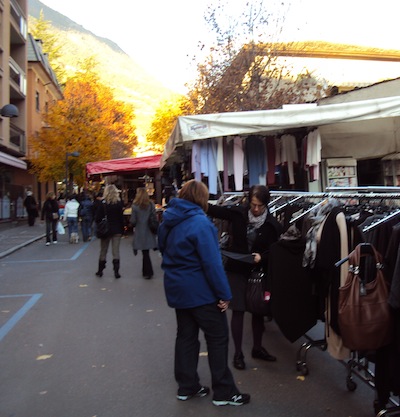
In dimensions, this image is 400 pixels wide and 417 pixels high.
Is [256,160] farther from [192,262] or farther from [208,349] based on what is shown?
[208,349]

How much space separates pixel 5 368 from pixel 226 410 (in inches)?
92.7

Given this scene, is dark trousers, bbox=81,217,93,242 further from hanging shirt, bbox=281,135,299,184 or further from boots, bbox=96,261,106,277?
hanging shirt, bbox=281,135,299,184

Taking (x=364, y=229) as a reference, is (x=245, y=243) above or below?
below

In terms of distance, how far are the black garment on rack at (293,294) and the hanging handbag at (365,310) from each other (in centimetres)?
79

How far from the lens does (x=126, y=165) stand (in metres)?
17.3

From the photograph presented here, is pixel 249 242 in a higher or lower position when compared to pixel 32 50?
lower

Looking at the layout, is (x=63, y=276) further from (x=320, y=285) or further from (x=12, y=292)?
(x=320, y=285)

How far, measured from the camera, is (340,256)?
A: 3.28 meters

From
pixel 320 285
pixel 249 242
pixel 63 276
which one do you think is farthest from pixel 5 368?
pixel 63 276

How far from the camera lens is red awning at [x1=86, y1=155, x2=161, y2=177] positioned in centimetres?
1705

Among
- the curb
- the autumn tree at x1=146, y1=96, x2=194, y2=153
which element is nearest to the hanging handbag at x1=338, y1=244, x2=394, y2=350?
the curb

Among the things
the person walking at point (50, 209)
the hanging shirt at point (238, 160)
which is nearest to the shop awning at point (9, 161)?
the person walking at point (50, 209)

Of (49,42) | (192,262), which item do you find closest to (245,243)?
(192,262)

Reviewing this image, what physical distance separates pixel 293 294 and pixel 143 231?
217 inches
